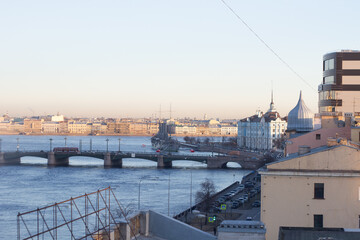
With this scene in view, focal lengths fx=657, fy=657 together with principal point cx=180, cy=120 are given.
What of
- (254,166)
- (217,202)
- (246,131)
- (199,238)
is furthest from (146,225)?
(246,131)

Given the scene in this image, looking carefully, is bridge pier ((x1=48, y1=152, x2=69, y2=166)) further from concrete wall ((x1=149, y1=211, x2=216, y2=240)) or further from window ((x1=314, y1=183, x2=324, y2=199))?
concrete wall ((x1=149, y1=211, x2=216, y2=240))

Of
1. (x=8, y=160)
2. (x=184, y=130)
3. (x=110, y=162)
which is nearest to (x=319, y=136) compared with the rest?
(x=110, y=162)

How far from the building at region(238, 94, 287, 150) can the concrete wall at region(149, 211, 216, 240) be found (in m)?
71.0

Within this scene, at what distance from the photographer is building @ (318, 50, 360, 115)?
27.4 meters

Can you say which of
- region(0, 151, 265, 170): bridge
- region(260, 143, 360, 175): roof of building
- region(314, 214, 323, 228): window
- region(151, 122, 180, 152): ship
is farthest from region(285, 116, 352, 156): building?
region(151, 122, 180, 152): ship

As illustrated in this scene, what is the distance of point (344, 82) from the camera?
90.3ft

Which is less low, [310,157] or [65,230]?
[310,157]

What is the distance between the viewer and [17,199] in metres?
35.8

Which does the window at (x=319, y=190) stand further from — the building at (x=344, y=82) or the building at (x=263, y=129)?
the building at (x=263, y=129)

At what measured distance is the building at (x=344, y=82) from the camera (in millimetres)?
27359

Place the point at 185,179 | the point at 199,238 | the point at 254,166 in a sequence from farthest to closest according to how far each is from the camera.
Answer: the point at 254,166
the point at 185,179
the point at 199,238

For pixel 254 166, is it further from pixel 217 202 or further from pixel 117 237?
pixel 117 237

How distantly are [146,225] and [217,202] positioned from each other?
Answer: 25.2m

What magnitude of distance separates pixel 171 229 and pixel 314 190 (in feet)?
11.1
